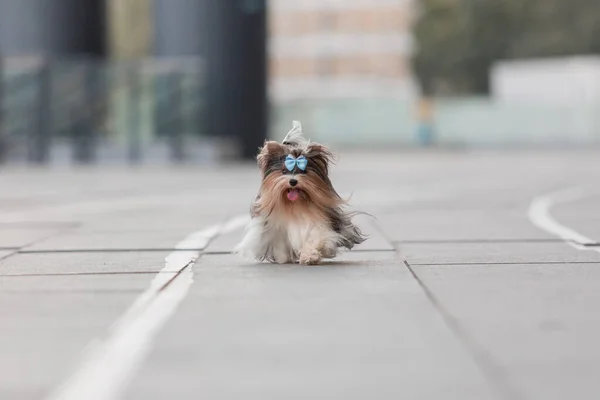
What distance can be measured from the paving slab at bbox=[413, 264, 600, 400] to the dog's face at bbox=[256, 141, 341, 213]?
100 cm

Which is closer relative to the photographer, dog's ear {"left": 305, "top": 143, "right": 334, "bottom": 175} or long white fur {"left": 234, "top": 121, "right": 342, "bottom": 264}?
dog's ear {"left": 305, "top": 143, "right": 334, "bottom": 175}

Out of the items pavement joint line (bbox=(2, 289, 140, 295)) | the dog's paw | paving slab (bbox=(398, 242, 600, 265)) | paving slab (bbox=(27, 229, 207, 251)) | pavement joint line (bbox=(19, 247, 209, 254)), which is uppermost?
pavement joint line (bbox=(2, 289, 140, 295))

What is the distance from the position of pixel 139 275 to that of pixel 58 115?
28.7m

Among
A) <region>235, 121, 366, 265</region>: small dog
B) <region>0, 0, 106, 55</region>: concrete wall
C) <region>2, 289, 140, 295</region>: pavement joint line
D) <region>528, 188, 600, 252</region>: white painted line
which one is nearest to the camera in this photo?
<region>2, 289, 140, 295</region>: pavement joint line

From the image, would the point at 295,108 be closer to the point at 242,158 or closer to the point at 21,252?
the point at 242,158

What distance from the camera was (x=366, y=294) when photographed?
765cm

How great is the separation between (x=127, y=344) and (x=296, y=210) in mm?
3213

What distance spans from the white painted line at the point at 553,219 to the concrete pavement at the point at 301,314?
111mm

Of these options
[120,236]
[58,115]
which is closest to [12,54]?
[58,115]

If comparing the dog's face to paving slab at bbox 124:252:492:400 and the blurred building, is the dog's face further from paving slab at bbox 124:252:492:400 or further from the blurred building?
the blurred building

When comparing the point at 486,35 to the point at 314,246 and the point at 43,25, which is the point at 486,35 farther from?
the point at 314,246

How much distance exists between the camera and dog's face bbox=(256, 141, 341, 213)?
342 inches

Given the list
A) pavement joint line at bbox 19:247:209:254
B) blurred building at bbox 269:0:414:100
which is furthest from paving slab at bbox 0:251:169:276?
blurred building at bbox 269:0:414:100

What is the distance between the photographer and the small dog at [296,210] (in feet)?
28.7
